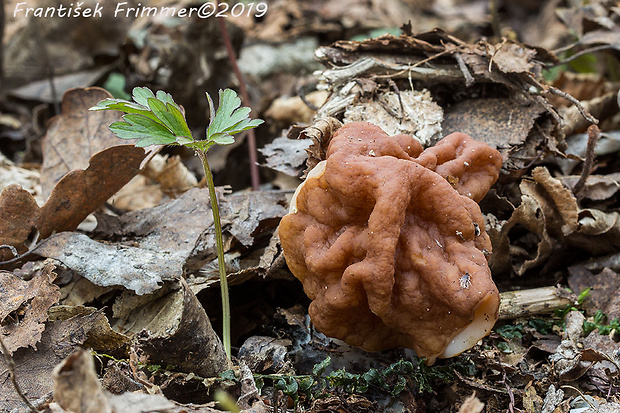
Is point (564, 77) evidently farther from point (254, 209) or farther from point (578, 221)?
point (254, 209)

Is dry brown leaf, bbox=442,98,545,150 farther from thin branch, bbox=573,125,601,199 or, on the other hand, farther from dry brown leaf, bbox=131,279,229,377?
dry brown leaf, bbox=131,279,229,377

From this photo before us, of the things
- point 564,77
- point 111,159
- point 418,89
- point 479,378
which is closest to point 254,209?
point 111,159

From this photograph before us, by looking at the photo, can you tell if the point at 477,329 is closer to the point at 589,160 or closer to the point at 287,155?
the point at 589,160

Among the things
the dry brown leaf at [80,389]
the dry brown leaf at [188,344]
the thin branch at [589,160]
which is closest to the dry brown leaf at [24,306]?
the dry brown leaf at [188,344]

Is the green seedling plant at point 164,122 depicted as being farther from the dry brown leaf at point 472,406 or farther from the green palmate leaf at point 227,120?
the dry brown leaf at point 472,406

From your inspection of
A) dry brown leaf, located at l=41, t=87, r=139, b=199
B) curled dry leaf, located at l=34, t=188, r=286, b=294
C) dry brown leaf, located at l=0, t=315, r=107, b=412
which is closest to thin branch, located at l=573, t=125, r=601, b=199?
curled dry leaf, located at l=34, t=188, r=286, b=294

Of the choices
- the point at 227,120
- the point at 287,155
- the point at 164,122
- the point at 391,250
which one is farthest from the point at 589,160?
the point at 164,122
